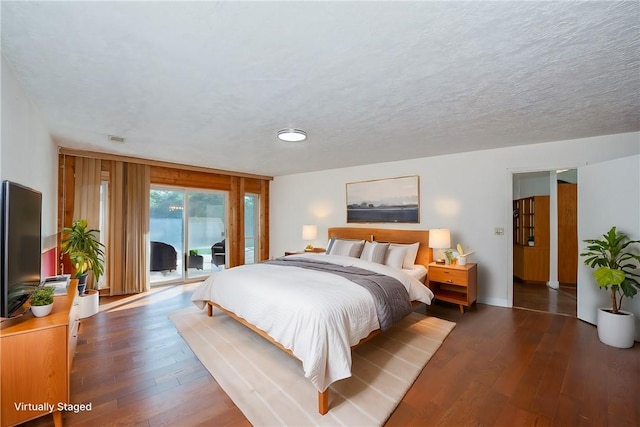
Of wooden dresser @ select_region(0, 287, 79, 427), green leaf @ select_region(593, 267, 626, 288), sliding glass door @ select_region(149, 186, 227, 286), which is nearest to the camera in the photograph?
wooden dresser @ select_region(0, 287, 79, 427)

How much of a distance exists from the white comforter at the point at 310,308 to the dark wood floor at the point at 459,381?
53cm

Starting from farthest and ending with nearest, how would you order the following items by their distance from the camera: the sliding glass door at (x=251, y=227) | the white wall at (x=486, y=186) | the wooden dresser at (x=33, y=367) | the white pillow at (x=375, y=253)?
1. the sliding glass door at (x=251, y=227)
2. the white pillow at (x=375, y=253)
3. the white wall at (x=486, y=186)
4. the wooden dresser at (x=33, y=367)

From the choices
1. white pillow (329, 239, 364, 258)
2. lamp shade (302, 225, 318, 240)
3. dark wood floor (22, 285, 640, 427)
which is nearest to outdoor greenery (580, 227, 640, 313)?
dark wood floor (22, 285, 640, 427)

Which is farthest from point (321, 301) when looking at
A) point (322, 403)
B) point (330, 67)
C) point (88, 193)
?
point (88, 193)

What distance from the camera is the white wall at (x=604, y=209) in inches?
116

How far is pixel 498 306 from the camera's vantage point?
13.4 ft

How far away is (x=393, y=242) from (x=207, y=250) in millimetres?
3984

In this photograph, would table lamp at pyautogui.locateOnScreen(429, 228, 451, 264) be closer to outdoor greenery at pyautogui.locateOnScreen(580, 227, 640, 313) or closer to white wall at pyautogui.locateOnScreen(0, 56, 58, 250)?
outdoor greenery at pyautogui.locateOnScreen(580, 227, 640, 313)

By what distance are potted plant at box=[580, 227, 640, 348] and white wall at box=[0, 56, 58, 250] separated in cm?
519

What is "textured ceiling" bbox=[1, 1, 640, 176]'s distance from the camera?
139 cm

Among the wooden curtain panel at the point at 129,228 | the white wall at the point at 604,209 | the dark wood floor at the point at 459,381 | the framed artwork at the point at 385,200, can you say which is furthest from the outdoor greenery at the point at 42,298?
the white wall at the point at 604,209

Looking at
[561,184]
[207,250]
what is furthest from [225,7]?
[561,184]

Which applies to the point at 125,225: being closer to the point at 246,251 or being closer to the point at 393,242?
the point at 246,251

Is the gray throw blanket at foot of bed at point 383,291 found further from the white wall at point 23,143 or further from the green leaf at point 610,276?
the white wall at point 23,143
